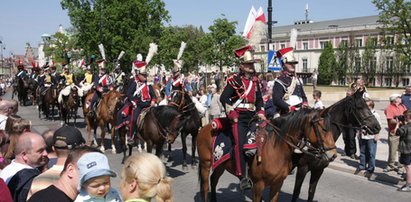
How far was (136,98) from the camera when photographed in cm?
1109

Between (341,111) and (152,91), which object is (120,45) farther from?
(341,111)

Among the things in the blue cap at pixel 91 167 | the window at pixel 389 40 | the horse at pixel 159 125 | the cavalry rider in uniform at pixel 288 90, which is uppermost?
the window at pixel 389 40

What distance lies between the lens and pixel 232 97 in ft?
22.8

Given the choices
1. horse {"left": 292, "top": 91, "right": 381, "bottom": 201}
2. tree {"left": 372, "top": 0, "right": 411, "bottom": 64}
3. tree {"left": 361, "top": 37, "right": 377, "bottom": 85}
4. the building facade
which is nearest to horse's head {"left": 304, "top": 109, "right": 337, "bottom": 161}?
horse {"left": 292, "top": 91, "right": 381, "bottom": 201}

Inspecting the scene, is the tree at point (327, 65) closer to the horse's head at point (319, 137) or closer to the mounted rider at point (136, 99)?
the mounted rider at point (136, 99)

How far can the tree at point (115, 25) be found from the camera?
145ft

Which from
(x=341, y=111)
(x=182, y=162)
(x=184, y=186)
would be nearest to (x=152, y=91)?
(x=182, y=162)

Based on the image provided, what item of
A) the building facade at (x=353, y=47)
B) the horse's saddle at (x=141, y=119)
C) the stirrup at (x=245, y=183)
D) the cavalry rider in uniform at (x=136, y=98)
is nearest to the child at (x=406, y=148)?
the stirrup at (x=245, y=183)

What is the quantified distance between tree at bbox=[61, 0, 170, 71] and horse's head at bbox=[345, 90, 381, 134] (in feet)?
123

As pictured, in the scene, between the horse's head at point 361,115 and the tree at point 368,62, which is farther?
the tree at point 368,62

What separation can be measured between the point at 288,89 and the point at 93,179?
5.36 metres

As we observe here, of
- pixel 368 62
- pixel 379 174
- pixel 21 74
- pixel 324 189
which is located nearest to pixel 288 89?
pixel 324 189

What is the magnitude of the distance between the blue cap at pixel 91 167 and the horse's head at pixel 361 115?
17.3 feet

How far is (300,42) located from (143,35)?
2030 inches
